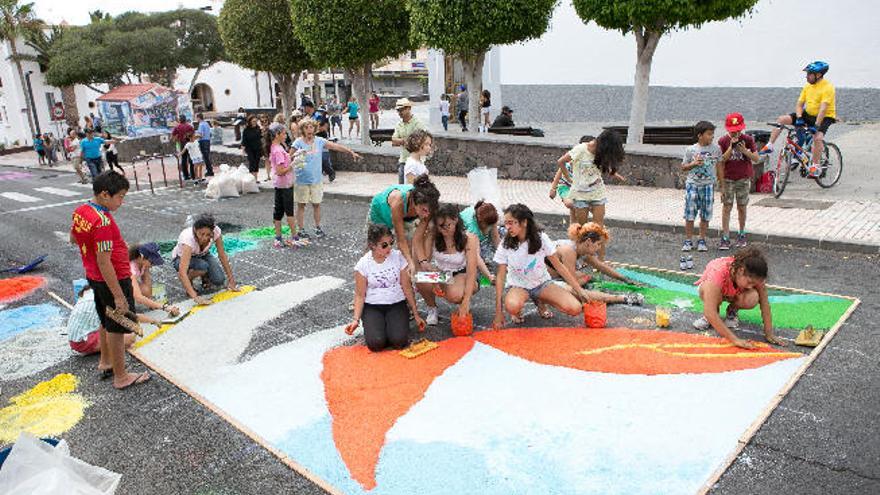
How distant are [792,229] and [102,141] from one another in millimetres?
18404

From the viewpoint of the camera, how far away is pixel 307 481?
4.16m

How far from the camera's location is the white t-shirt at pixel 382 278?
6.05 meters

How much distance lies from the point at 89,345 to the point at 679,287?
19.8 ft

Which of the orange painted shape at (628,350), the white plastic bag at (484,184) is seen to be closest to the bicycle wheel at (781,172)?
the white plastic bag at (484,184)

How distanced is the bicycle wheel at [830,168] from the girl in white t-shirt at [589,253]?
5.89 m

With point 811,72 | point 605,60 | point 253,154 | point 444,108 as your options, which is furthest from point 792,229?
point 444,108

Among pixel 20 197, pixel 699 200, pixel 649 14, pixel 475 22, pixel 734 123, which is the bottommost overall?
pixel 20 197

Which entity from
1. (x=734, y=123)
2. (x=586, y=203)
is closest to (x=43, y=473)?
(x=586, y=203)

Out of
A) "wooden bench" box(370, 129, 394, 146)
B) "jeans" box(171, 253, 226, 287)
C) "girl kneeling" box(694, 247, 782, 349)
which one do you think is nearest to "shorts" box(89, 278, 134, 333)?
"jeans" box(171, 253, 226, 287)

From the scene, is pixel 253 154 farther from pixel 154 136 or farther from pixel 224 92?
pixel 224 92

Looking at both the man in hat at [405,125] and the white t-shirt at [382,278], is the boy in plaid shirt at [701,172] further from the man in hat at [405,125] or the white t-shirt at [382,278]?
the man in hat at [405,125]

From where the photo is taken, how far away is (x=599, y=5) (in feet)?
42.1

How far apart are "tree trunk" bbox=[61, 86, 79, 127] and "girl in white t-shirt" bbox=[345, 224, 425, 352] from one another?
45.0 metres

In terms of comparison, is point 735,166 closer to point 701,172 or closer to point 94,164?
point 701,172
